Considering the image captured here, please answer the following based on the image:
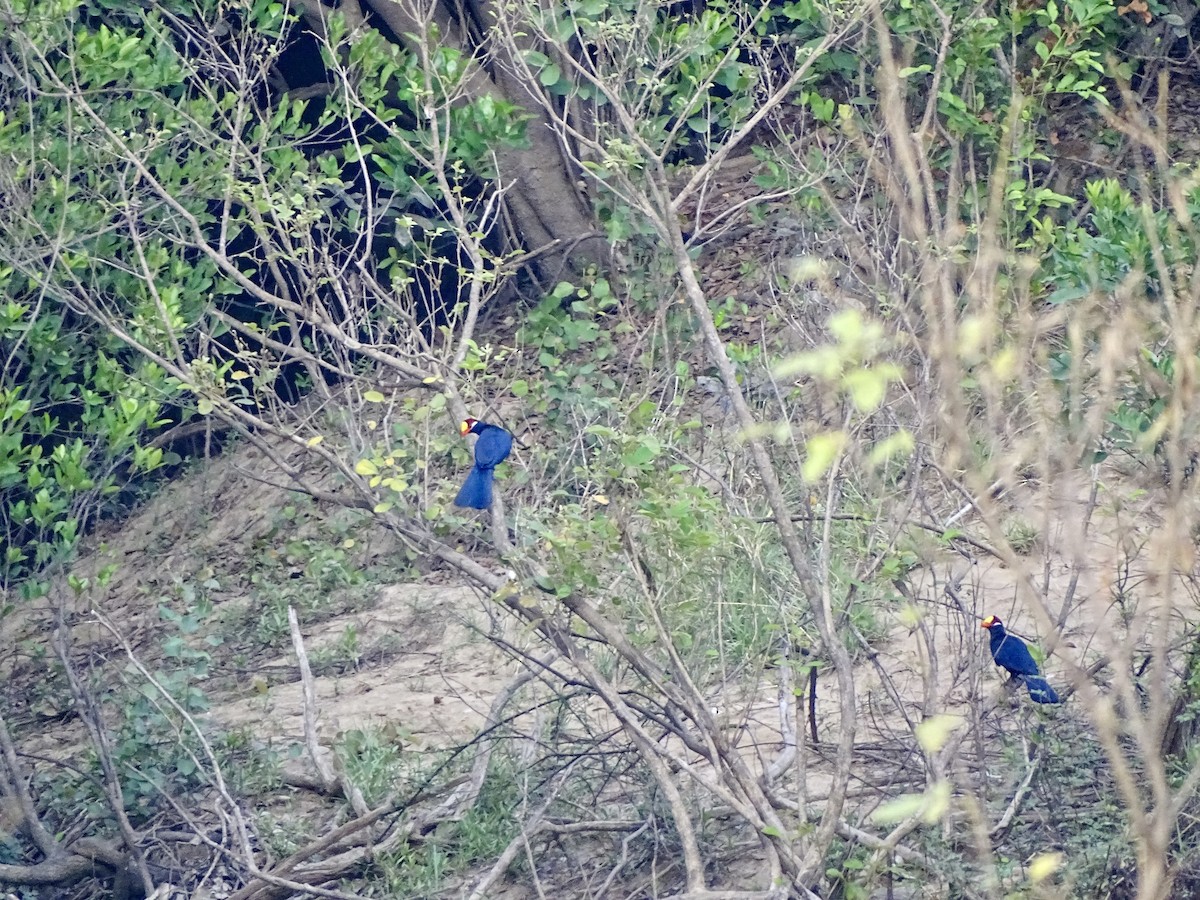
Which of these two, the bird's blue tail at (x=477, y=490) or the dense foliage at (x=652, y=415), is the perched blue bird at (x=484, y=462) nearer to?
the bird's blue tail at (x=477, y=490)

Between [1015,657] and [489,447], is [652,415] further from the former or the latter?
[1015,657]

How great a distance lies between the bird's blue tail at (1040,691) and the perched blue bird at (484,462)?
5.33ft

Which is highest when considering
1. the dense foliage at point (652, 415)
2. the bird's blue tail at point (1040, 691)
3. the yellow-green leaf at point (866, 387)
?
the yellow-green leaf at point (866, 387)

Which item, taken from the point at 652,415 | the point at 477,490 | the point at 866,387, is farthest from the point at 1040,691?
the point at 866,387

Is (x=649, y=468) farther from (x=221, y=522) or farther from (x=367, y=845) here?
(x=221, y=522)

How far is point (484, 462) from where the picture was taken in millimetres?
3984

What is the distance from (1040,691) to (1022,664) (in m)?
0.09

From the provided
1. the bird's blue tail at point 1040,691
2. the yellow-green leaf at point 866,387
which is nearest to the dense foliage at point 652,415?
the yellow-green leaf at point 866,387

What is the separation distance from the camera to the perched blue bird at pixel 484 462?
3.89m

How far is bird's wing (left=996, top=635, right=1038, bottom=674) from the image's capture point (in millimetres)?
3623

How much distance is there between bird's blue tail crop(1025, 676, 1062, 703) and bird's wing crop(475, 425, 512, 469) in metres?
1.65

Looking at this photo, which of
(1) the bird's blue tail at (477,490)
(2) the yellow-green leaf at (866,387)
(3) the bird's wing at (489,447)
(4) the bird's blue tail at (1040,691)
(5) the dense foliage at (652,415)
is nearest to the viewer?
(2) the yellow-green leaf at (866,387)

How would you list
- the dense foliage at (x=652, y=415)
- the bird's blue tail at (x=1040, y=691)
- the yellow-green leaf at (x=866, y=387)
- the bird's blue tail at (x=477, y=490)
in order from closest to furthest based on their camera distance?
1. the yellow-green leaf at (x=866, y=387)
2. the dense foliage at (x=652, y=415)
3. the bird's blue tail at (x=1040, y=691)
4. the bird's blue tail at (x=477, y=490)

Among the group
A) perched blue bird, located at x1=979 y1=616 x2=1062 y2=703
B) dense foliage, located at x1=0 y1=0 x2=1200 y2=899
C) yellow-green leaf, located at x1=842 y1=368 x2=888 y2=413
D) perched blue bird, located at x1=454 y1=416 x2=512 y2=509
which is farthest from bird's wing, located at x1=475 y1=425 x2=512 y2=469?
yellow-green leaf, located at x1=842 y1=368 x2=888 y2=413
